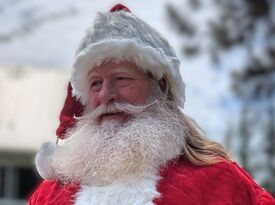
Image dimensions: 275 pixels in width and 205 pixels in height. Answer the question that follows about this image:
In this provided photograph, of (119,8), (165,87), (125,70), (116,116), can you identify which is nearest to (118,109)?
(116,116)

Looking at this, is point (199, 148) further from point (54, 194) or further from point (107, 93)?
point (54, 194)

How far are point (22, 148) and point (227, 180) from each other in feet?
31.8

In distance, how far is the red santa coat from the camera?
2.36 m

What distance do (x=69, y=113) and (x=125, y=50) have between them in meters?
0.40

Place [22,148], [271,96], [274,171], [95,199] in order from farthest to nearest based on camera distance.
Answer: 1. [22,148]
2. [274,171]
3. [271,96]
4. [95,199]

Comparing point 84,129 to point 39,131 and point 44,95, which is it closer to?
point 39,131

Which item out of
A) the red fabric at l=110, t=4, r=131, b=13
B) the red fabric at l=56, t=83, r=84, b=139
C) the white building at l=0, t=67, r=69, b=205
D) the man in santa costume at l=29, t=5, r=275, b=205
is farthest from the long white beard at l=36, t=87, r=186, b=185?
the white building at l=0, t=67, r=69, b=205

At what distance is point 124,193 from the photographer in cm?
236

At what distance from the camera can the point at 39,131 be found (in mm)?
12070

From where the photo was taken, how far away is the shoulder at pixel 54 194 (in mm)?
2465

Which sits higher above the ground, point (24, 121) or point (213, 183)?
point (24, 121)

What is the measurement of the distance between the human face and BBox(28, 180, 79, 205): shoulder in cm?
29

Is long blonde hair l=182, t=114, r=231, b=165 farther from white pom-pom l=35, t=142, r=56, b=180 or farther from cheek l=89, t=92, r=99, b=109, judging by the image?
white pom-pom l=35, t=142, r=56, b=180

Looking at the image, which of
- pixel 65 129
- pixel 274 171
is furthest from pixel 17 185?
pixel 65 129
